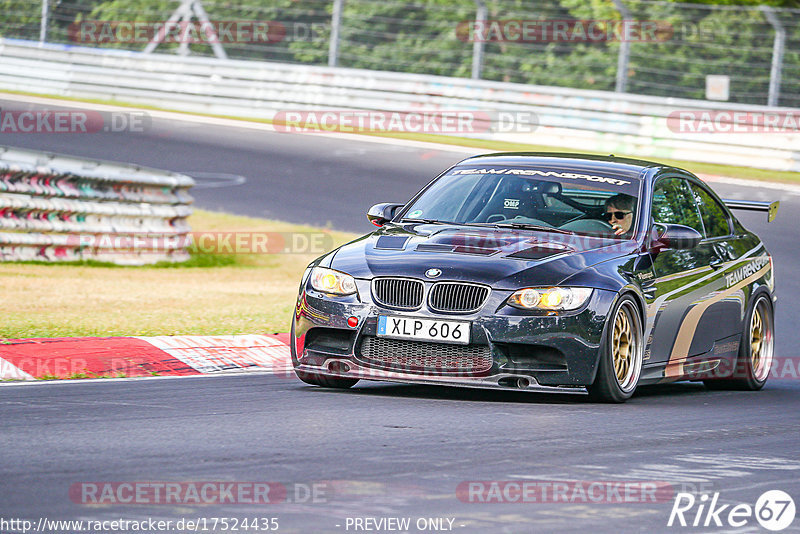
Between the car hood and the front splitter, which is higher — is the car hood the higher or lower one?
the higher one

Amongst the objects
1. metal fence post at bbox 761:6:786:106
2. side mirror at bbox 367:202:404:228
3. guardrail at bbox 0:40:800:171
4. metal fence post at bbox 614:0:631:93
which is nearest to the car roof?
side mirror at bbox 367:202:404:228

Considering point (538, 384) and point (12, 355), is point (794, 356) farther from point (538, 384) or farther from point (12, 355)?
point (12, 355)

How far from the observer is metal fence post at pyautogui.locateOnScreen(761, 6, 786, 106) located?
21578mm

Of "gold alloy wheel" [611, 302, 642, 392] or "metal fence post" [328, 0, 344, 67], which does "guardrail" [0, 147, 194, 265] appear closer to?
"gold alloy wheel" [611, 302, 642, 392]

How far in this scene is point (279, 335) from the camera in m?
10.6

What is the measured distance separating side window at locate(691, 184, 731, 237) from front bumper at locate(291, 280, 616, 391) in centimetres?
222

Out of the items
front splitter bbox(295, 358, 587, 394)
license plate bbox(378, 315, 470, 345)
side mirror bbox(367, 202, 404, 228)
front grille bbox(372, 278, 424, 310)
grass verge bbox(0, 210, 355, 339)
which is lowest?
grass verge bbox(0, 210, 355, 339)

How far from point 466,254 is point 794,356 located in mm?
4776

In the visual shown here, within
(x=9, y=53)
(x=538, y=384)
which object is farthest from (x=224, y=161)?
(x=538, y=384)

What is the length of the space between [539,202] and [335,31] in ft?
56.5

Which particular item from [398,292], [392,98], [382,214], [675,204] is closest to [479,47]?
[392,98]

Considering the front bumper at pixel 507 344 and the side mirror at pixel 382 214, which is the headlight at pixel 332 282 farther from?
the side mirror at pixel 382 214

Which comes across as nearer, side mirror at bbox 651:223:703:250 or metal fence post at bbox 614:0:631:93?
side mirror at bbox 651:223:703:250

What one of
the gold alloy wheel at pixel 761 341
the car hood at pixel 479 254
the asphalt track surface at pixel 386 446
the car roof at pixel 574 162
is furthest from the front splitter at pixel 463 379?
the gold alloy wheel at pixel 761 341
